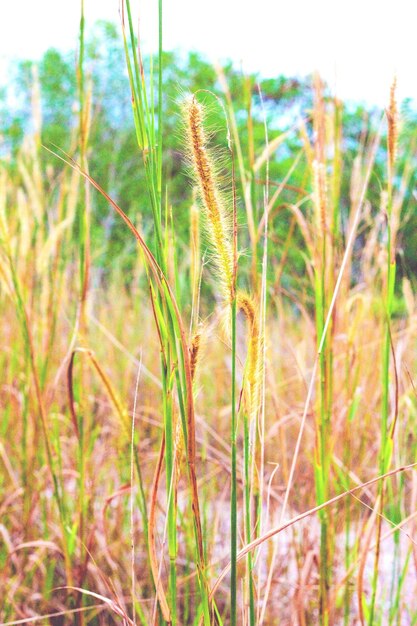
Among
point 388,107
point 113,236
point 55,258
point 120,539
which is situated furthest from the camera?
point 113,236

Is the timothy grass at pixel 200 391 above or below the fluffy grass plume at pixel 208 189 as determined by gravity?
below

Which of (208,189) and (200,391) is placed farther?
(200,391)

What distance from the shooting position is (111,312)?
3197mm

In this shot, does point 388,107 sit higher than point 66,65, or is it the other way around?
point 66,65

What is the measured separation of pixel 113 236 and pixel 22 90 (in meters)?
5.19

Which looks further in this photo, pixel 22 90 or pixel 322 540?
pixel 22 90

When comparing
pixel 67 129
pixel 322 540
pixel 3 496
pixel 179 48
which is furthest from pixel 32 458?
pixel 67 129

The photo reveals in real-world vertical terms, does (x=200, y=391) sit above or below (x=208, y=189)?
below

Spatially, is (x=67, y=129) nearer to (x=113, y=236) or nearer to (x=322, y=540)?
(x=113, y=236)

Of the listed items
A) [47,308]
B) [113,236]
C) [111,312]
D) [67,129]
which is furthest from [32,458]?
[67,129]

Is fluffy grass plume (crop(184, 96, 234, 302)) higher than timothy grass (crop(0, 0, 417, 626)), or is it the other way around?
fluffy grass plume (crop(184, 96, 234, 302))

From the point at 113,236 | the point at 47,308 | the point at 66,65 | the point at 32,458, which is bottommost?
the point at 113,236

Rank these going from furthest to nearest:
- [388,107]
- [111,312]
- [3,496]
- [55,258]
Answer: [111,312] → [3,496] → [55,258] → [388,107]

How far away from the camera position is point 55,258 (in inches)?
43.3
